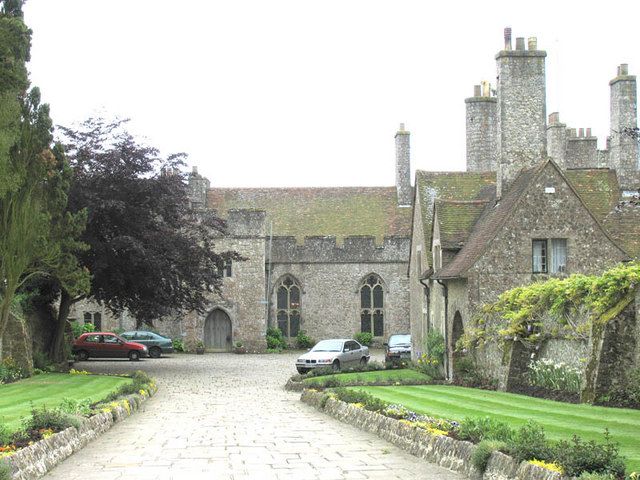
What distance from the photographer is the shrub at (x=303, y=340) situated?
161 feet

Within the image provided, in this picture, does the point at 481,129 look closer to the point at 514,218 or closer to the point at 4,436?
the point at 514,218

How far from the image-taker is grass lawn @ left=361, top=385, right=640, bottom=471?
1108cm

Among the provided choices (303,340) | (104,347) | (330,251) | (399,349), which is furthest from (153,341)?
(399,349)

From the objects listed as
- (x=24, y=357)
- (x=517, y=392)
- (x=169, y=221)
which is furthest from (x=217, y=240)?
(x=517, y=392)

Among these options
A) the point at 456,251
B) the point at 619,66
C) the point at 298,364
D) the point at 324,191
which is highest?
the point at 619,66

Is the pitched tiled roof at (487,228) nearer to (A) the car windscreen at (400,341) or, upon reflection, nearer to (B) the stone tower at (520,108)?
(B) the stone tower at (520,108)

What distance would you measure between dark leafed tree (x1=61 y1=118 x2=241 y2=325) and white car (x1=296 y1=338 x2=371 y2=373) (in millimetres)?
4906

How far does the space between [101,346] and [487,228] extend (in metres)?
20.4

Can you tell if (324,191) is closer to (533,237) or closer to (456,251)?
(456,251)

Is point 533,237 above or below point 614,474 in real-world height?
above

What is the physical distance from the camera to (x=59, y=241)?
2472cm

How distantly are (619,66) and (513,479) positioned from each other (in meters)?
36.5

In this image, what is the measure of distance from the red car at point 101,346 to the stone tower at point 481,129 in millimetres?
16913

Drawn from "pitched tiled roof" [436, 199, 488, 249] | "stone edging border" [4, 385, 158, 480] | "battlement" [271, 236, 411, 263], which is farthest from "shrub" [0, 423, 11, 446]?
"battlement" [271, 236, 411, 263]
